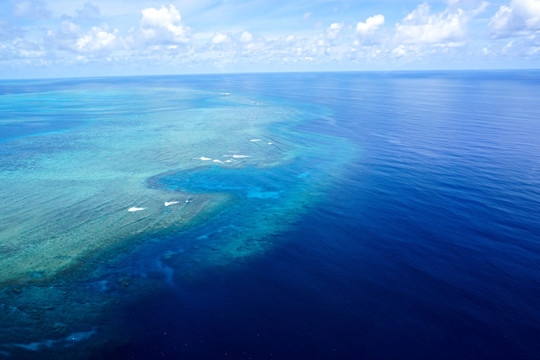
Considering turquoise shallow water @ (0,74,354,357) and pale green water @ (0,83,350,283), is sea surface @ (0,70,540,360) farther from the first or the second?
pale green water @ (0,83,350,283)

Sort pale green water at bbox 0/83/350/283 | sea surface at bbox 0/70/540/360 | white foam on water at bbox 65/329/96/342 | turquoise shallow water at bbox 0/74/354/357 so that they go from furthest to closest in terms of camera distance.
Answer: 1. pale green water at bbox 0/83/350/283
2. turquoise shallow water at bbox 0/74/354/357
3. white foam on water at bbox 65/329/96/342
4. sea surface at bbox 0/70/540/360

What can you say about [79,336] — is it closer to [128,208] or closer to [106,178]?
[128,208]

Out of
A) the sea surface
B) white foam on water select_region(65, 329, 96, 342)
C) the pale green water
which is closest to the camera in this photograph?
the sea surface

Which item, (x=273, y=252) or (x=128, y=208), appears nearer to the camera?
(x=273, y=252)

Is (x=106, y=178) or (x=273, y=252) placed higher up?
(x=273, y=252)

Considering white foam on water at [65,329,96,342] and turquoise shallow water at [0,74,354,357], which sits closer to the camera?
white foam on water at [65,329,96,342]

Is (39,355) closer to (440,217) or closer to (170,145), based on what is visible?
(440,217)

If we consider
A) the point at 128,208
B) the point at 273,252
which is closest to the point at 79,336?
the point at 273,252

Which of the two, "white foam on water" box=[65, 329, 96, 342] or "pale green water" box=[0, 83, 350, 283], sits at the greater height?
"white foam on water" box=[65, 329, 96, 342]

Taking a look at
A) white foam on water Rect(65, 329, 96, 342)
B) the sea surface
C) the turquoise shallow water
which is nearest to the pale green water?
the turquoise shallow water
